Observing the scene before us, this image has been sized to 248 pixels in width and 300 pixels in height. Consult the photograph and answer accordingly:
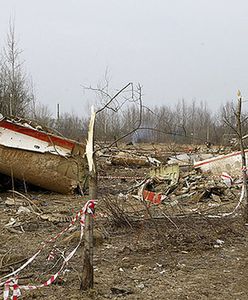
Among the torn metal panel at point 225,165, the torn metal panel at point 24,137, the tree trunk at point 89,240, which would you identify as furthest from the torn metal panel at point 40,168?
the tree trunk at point 89,240

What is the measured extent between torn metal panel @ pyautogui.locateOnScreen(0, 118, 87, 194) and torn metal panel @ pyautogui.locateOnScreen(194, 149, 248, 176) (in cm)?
518

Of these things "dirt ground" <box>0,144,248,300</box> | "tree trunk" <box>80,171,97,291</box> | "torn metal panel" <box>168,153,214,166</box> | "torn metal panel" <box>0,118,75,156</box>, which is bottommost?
"dirt ground" <box>0,144,248,300</box>

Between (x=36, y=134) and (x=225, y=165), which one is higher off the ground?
(x=36, y=134)

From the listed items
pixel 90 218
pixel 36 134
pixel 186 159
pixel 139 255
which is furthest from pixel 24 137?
pixel 186 159

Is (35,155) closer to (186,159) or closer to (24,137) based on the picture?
(24,137)

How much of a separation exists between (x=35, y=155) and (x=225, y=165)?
662 centimetres

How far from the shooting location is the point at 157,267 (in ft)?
17.6

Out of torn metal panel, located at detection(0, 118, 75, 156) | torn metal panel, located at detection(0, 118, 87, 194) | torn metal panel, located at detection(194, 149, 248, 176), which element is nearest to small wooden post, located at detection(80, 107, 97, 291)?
torn metal panel, located at detection(0, 118, 87, 194)

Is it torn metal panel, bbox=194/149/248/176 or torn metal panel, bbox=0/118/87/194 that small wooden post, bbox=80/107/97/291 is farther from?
torn metal panel, bbox=194/149/248/176

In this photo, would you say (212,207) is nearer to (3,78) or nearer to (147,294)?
(147,294)

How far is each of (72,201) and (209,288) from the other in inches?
253

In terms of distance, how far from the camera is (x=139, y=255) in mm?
5848

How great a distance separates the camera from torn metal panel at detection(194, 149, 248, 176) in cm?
1438

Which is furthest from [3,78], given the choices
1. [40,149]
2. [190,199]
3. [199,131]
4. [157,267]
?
[199,131]
